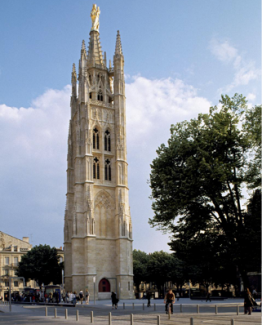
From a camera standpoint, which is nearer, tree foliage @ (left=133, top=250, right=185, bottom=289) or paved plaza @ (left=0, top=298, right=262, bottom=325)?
paved plaza @ (left=0, top=298, right=262, bottom=325)

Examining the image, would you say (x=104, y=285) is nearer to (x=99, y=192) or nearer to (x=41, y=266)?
(x=99, y=192)

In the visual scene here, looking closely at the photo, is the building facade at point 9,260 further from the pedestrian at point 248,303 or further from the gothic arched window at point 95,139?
the pedestrian at point 248,303

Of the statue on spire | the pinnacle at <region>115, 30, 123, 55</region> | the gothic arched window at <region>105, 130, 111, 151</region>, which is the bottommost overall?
the gothic arched window at <region>105, 130, 111, 151</region>

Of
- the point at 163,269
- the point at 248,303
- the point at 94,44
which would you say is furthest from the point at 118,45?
the point at 248,303

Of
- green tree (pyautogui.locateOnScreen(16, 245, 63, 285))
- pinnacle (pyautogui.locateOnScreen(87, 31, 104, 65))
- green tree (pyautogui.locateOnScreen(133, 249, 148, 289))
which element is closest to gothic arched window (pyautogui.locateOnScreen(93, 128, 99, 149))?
pinnacle (pyautogui.locateOnScreen(87, 31, 104, 65))

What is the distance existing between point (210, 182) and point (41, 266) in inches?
1746

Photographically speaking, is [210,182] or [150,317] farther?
[210,182]

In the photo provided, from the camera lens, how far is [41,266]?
64.8 meters

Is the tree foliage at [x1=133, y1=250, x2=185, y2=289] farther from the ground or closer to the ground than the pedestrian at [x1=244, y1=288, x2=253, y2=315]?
closer to the ground

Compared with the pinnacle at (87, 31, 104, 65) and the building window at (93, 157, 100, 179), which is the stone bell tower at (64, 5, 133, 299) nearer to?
the building window at (93, 157, 100, 179)

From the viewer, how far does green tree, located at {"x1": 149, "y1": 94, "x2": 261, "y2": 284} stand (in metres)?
28.4

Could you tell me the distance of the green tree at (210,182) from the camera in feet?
93.2

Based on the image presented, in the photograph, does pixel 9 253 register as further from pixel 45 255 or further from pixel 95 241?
pixel 95 241

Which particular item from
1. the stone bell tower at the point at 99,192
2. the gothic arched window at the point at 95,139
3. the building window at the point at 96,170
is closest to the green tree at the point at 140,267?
the stone bell tower at the point at 99,192
